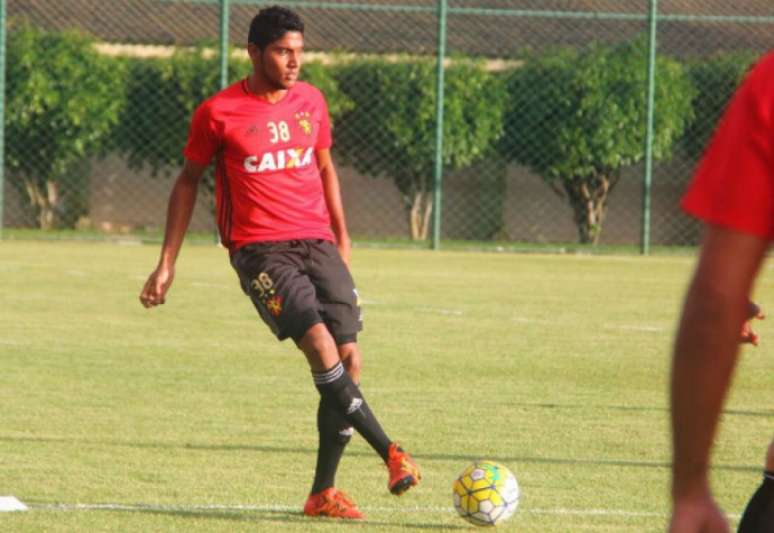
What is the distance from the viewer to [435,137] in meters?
24.8

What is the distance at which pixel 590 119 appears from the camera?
85.8 feet

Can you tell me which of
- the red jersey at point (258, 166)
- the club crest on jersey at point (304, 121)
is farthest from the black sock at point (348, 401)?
the club crest on jersey at point (304, 121)

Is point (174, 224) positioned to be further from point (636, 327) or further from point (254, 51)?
point (636, 327)

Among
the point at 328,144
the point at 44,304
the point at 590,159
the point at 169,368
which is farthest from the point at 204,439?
the point at 590,159

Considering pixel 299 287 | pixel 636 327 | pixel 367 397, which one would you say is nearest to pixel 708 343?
pixel 299 287

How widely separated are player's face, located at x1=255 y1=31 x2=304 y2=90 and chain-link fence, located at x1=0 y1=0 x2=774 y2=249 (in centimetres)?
1631

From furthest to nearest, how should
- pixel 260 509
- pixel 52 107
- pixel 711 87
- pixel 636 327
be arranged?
pixel 711 87
pixel 52 107
pixel 636 327
pixel 260 509

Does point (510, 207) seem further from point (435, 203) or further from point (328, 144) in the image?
point (328, 144)

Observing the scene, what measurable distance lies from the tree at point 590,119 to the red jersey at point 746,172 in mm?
23236

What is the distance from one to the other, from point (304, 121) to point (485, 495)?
1.90 m

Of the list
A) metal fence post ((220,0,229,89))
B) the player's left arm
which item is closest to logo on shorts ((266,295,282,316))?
the player's left arm

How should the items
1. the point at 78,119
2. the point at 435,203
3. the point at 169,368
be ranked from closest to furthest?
the point at 169,368 < the point at 435,203 < the point at 78,119

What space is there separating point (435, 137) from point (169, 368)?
45.6 feet

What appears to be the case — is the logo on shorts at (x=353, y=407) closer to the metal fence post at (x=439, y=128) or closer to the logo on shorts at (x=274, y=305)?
the logo on shorts at (x=274, y=305)
